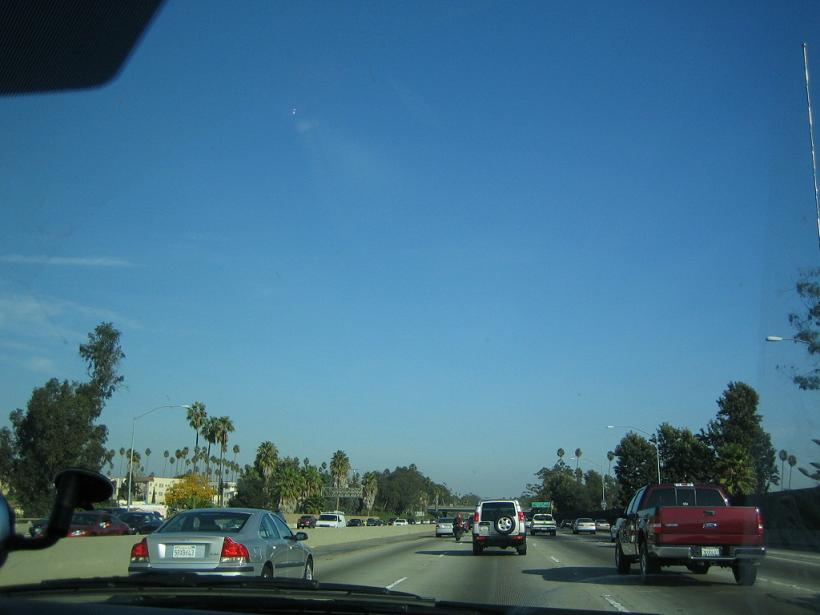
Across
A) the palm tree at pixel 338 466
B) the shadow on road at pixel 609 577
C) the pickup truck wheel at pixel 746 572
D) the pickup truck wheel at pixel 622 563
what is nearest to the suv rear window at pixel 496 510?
the shadow on road at pixel 609 577

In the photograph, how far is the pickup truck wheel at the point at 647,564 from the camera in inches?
658

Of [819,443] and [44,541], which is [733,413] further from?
[44,541]

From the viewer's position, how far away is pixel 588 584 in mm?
16406

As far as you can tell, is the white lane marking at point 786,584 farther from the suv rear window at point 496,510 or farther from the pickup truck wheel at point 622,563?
the suv rear window at point 496,510

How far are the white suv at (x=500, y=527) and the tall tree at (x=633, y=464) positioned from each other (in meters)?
58.4

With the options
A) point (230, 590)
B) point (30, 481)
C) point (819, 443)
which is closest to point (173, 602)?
point (230, 590)

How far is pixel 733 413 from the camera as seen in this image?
64250 mm

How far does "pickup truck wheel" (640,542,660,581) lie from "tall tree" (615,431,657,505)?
68761mm

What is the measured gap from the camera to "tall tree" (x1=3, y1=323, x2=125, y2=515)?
912 inches

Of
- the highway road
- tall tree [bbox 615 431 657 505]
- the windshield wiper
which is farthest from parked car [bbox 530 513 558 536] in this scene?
the windshield wiper

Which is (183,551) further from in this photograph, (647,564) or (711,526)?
(711,526)

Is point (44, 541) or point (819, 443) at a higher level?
point (819, 443)

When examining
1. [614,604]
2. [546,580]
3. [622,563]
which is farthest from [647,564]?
[614,604]

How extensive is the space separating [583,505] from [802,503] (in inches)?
4278
